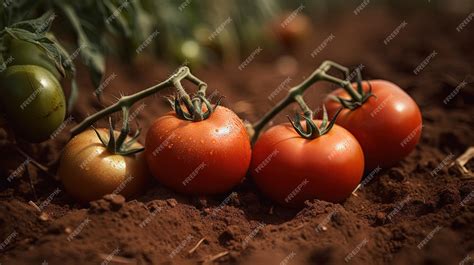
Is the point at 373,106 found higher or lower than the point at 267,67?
higher

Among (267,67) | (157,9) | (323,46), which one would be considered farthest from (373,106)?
(323,46)

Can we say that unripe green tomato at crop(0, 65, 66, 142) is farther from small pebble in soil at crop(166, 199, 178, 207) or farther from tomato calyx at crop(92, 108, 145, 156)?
small pebble in soil at crop(166, 199, 178, 207)

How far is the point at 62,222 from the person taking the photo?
1.94 meters

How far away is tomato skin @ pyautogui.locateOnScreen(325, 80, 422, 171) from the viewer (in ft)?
8.09

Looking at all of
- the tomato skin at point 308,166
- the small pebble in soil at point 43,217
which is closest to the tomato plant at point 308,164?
the tomato skin at point 308,166

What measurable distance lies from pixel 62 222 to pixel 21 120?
59 cm

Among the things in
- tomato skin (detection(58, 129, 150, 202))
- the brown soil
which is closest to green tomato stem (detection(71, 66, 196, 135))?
tomato skin (detection(58, 129, 150, 202))

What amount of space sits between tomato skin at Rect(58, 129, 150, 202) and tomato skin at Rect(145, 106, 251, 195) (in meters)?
0.10

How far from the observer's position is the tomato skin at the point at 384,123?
246 centimetres

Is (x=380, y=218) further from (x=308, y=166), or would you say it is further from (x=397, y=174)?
(x=397, y=174)

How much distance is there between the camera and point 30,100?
2285 mm

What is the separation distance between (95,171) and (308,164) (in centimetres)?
84

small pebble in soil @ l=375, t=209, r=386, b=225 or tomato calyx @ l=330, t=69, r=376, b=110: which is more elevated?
tomato calyx @ l=330, t=69, r=376, b=110

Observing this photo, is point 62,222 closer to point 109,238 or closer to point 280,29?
point 109,238
